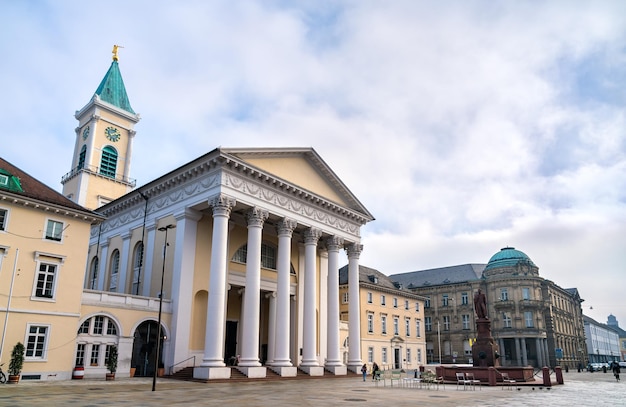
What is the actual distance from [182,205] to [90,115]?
2786 centimetres

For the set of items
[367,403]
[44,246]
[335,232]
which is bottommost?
[367,403]

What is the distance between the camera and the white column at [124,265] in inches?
1436

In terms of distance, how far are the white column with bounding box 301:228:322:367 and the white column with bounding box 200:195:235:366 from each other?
7.56 metres

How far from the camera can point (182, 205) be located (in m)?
32.8

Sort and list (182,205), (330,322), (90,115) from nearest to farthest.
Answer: (182,205)
(330,322)
(90,115)

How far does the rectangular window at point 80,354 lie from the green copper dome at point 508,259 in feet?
224

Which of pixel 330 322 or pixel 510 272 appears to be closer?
pixel 330 322

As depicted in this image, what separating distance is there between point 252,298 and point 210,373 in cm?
537

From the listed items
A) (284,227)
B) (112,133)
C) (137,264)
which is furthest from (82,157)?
(284,227)

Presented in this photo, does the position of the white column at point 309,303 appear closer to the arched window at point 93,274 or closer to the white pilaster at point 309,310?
the white pilaster at point 309,310

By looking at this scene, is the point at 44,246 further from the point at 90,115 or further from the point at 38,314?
the point at 90,115

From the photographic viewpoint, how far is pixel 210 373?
88.9 ft

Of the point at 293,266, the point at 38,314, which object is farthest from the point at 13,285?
the point at 293,266

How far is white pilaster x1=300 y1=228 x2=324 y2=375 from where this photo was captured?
34812mm
